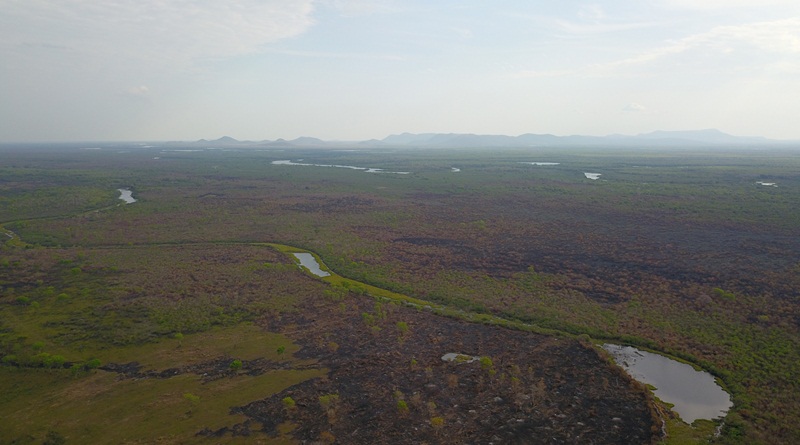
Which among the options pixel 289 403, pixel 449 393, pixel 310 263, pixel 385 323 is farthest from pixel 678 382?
pixel 310 263

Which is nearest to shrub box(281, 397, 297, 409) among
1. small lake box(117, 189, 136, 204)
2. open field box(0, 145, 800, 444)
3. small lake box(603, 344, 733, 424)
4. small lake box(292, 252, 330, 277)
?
open field box(0, 145, 800, 444)

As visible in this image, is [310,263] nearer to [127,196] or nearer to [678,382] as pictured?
[678,382]

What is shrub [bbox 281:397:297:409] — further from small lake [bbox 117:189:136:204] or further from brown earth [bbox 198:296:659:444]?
small lake [bbox 117:189:136:204]

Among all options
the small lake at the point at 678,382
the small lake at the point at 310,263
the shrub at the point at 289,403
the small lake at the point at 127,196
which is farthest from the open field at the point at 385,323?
the small lake at the point at 127,196

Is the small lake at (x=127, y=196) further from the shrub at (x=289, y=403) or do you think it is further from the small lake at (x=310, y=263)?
the shrub at (x=289, y=403)

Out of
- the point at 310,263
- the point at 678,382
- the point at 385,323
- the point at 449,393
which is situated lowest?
the point at 678,382

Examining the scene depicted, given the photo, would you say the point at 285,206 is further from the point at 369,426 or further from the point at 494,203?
the point at 369,426
